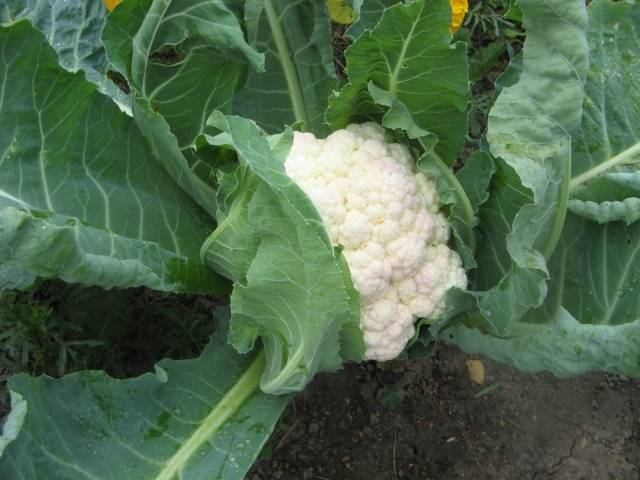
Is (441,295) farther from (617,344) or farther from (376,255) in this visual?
(617,344)

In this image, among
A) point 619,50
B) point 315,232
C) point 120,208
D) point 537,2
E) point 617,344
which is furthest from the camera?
point 619,50

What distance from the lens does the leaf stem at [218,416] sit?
1431 mm

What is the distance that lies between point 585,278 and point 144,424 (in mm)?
969

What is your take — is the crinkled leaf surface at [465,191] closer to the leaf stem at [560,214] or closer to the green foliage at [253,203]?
the green foliage at [253,203]

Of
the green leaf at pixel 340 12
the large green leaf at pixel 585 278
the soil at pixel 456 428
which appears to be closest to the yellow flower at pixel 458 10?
the green leaf at pixel 340 12

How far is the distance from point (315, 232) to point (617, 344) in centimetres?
65

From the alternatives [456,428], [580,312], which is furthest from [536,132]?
[456,428]

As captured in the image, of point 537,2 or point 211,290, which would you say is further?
point 211,290

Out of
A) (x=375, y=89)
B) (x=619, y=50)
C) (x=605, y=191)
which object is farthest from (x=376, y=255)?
(x=619, y=50)

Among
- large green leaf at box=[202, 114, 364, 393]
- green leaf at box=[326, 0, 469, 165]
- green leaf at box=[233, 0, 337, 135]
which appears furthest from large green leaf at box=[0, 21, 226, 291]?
green leaf at box=[326, 0, 469, 165]

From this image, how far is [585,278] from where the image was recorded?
1.63 metres

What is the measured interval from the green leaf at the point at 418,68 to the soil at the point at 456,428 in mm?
796

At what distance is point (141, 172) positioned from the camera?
1627mm

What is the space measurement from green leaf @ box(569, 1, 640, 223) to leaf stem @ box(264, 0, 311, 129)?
0.63 m
